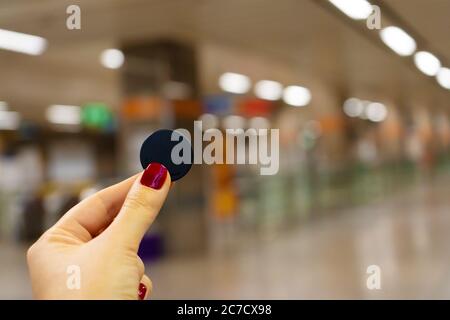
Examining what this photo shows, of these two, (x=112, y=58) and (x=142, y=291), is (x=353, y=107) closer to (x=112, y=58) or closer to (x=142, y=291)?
(x=112, y=58)

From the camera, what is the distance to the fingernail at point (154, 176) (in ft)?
4.09

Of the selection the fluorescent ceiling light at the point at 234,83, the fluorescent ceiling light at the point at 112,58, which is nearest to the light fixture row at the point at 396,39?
the fluorescent ceiling light at the point at 112,58

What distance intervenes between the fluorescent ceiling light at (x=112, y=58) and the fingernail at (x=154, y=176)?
24.6 feet

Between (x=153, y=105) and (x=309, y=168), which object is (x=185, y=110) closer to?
(x=153, y=105)

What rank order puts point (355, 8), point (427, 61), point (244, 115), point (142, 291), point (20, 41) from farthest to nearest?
point (244, 115), point (20, 41), point (427, 61), point (355, 8), point (142, 291)

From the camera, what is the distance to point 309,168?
44.5 feet

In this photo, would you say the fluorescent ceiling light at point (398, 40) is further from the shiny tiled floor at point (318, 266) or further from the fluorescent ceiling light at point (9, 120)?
the fluorescent ceiling light at point (9, 120)

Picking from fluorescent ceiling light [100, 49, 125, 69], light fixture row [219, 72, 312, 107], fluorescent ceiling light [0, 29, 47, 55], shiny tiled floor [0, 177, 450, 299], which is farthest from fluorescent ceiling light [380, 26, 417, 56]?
light fixture row [219, 72, 312, 107]

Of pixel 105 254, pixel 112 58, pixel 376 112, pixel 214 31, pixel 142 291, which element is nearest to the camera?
pixel 105 254

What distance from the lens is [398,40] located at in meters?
3.15

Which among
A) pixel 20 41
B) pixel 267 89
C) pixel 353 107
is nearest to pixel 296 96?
pixel 267 89

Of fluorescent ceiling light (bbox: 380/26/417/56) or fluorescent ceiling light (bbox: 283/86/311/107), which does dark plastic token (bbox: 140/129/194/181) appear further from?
fluorescent ceiling light (bbox: 283/86/311/107)

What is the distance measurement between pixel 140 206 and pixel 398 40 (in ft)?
7.91

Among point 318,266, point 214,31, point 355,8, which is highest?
point 214,31
